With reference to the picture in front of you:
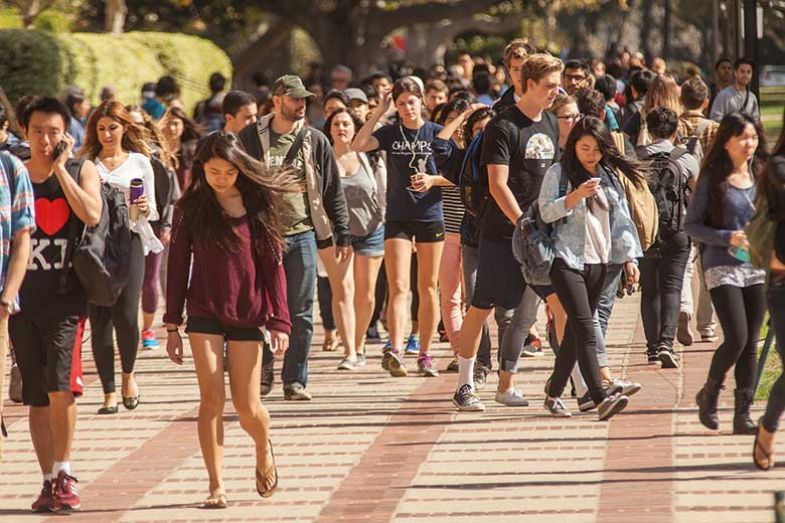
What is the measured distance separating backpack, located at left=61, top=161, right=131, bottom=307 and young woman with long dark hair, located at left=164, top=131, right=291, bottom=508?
0.45 meters

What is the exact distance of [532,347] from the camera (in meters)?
12.8

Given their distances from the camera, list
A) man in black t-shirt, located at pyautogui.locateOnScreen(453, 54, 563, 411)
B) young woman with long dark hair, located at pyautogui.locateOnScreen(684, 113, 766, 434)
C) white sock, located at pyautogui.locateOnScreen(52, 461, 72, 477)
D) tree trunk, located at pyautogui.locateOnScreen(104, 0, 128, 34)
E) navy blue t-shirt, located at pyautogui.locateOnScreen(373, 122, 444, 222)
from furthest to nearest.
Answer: tree trunk, located at pyautogui.locateOnScreen(104, 0, 128, 34) → navy blue t-shirt, located at pyautogui.locateOnScreen(373, 122, 444, 222) → man in black t-shirt, located at pyautogui.locateOnScreen(453, 54, 563, 411) → young woman with long dark hair, located at pyautogui.locateOnScreen(684, 113, 766, 434) → white sock, located at pyautogui.locateOnScreen(52, 461, 72, 477)

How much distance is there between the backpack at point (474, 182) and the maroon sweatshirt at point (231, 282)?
240 cm

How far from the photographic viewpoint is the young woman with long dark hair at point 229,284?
7.79 meters

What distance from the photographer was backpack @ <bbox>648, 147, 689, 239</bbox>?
11734 millimetres

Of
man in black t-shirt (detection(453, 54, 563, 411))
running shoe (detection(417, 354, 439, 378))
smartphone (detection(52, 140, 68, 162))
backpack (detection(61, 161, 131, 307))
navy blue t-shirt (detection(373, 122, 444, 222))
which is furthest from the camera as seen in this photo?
navy blue t-shirt (detection(373, 122, 444, 222))

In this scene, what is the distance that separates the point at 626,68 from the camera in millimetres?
24250

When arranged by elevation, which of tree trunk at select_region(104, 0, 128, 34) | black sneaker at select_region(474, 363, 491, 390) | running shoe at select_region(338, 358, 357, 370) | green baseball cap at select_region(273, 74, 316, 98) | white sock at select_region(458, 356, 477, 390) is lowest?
tree trunk at select_region(104, 0, 128, 34)

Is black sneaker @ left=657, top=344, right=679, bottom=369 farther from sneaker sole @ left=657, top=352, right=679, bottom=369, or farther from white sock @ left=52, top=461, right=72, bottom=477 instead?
white sock @ left=52, top=461, right=72, bottom=477

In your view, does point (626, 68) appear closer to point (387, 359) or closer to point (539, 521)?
point (387, 359)

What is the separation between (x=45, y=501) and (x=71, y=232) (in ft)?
3.96

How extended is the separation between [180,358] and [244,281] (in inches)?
21.9

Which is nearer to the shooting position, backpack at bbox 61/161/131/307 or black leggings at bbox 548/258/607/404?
backpack at bbox 61/161/131/307

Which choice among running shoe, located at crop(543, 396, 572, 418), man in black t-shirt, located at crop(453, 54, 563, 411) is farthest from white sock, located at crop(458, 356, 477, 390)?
running shoe, located at crop(543, 396, 572, 418)
